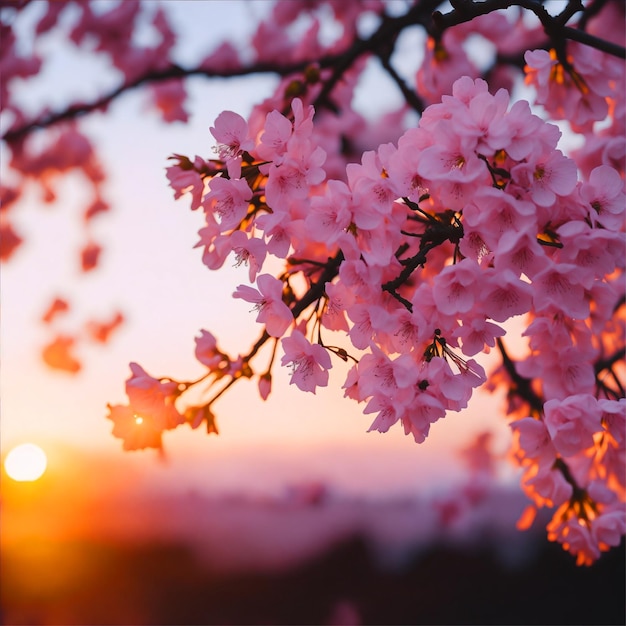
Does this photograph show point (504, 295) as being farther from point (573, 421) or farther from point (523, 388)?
point (523, 388)

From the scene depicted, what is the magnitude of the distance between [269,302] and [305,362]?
13cm

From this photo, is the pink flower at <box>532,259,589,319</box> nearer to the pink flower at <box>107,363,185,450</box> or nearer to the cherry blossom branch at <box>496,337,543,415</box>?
the cherry blossom branch at <box>496,337,543,415</box>

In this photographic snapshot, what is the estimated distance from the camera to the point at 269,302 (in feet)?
3.99

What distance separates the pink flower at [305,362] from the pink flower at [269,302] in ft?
0.18

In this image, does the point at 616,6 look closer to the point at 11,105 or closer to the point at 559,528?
the point at 559,528

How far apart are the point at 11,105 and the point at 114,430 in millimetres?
3407

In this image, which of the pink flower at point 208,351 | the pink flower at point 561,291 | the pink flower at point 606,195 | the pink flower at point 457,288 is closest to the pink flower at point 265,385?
the pink flower at point 208,351

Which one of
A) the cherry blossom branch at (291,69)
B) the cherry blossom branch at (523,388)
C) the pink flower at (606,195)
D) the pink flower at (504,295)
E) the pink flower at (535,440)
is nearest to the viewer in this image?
the pink flower at (504,295)

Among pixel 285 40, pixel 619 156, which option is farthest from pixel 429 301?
pixel 285 40

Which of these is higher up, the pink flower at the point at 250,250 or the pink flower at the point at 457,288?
the pink flower at the point at 250,250

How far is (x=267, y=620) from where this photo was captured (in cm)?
594

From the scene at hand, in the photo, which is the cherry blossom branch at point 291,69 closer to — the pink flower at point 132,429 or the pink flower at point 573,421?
the pink flower at point 573,421

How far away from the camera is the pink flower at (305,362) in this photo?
117cm

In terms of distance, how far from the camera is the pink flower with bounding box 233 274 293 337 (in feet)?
3.87
